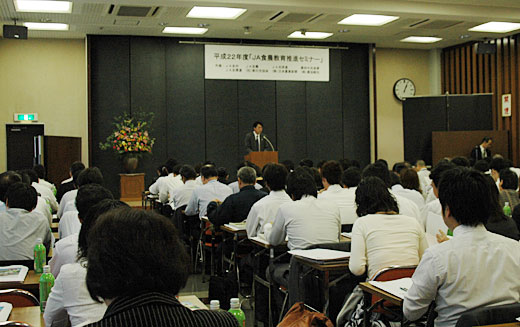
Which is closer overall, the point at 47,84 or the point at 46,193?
the point at 46,193

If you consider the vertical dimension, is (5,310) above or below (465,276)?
below

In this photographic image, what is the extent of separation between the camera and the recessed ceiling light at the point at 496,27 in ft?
39.3

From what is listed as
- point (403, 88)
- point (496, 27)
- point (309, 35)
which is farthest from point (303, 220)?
point (403, 88)

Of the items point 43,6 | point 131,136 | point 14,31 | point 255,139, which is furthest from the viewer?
point 131,136

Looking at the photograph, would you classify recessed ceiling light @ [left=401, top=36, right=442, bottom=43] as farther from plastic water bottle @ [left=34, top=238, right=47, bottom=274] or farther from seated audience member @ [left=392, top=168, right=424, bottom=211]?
plastic water bottle @ [left=34, top=238, right=47, bottom=274]

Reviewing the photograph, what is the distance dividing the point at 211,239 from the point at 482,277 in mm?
4564

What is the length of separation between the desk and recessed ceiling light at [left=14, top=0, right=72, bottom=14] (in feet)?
26.5

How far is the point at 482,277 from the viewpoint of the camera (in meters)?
2.55

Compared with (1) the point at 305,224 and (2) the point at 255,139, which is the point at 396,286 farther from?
(2) the point at 255,139

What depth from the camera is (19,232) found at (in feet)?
13.8

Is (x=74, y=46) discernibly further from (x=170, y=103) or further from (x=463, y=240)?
(x=463, y=240)

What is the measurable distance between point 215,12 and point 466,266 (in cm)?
916

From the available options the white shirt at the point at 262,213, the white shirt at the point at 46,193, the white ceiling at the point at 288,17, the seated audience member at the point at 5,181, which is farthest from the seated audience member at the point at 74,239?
the white ceiling at the point at 288,17

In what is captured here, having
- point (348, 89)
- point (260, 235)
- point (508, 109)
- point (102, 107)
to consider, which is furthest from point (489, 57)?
point (260, 235)
